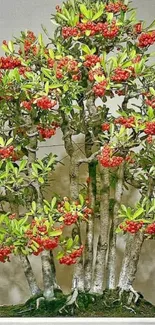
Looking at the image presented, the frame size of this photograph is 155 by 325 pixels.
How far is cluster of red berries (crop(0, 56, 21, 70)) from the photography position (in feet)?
4.65

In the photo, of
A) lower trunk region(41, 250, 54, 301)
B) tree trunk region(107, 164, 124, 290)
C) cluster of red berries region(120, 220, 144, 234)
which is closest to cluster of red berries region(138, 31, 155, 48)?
tree trunk region(107, 164, 124, 290)

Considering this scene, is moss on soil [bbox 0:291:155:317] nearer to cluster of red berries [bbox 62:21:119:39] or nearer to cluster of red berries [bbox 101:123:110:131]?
cluster of red berries [bbox 101:123:110:131]

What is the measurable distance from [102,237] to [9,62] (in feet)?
1.65

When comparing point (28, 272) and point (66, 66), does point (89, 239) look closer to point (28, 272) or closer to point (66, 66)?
point (28, 272)

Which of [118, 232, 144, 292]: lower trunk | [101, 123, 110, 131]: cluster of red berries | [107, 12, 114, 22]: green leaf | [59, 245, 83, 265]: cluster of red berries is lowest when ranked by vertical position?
[118, 232, 144, 292]: lower trunk

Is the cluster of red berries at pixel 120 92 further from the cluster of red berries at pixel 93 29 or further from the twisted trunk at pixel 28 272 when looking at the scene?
the twisted trunk at pixel 28 272

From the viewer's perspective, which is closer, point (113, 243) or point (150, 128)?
point (150, 128)

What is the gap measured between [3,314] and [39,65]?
63 cm

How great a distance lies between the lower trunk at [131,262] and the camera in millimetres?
1509

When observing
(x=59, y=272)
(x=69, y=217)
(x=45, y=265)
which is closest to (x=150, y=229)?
(x=69, y=217)

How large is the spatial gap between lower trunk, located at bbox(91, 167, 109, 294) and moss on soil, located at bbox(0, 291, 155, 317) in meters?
0.03

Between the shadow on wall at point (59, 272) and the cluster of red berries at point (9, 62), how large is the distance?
0.60m

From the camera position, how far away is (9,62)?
1.42m

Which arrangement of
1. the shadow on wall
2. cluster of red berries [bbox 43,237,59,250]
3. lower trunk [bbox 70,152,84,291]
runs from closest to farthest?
cluster of red berries [bbox 43,237,59,250]
lower trunk [bbox 70,152,84,291]
the shadow on wall
